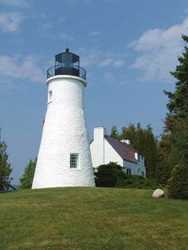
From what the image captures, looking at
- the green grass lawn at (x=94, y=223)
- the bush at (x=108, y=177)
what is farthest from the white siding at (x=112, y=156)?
the green grass lawn at (x=94, y=223)

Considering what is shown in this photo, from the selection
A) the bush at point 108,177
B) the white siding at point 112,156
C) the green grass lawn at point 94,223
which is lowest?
the green grass lawn at point 94,223

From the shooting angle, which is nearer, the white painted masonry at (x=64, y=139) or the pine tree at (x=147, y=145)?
A: the white painted masonry at (x=64, y=139)

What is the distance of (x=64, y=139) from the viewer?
30.0 meters

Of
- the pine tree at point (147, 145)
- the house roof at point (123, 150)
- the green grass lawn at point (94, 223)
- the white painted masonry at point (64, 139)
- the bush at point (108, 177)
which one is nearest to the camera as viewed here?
the green grass lawn at point (94, 223)

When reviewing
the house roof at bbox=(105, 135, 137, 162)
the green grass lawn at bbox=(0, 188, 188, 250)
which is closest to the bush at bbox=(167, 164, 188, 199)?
the green grass lawn at bbox=(0, 188, 188, 250)

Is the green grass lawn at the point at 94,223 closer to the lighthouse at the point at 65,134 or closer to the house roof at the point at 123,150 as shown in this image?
the lighthouse at the point at 65,134

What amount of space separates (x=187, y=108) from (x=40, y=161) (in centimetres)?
1140

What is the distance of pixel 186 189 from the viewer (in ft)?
68.4

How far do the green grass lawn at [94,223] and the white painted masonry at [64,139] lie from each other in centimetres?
861

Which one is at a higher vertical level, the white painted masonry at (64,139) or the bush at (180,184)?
Result: the white painted masonry at (64,139)

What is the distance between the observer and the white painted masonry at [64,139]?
29.7 metres

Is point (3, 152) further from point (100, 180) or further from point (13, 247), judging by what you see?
point (13, 247)

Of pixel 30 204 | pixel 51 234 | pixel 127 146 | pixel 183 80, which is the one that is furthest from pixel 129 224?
pixel 127 146

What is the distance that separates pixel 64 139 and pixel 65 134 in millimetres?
351
